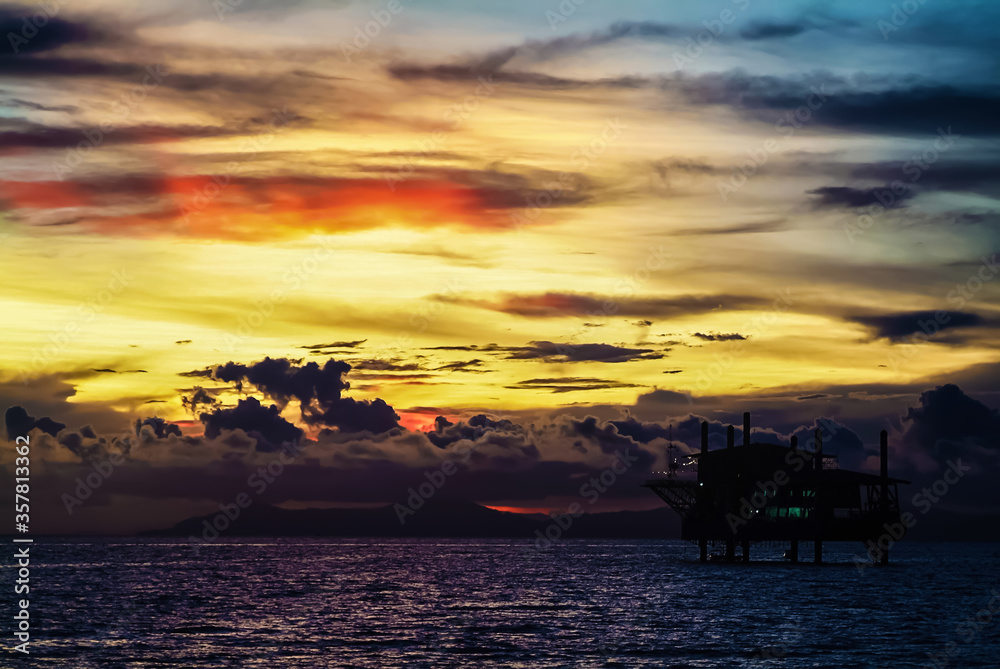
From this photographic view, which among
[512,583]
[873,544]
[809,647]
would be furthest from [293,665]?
[873,544]

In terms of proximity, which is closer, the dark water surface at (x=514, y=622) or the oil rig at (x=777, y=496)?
the dark water surface at (x=514, y=622)

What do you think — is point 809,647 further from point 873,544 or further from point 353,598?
point 873,544

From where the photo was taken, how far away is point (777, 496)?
13688 centimetres

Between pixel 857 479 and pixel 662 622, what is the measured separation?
63.8m

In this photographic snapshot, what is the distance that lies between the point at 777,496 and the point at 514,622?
6942 centimetres

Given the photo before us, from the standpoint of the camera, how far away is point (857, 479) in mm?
131125

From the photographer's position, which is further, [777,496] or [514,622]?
[777,496]

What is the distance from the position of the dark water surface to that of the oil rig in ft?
22.0

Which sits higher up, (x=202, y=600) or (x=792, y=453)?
(x=792, y=453)

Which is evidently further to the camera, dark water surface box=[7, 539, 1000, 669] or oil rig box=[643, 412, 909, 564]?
oil rig box=[643, 412, 909, 564]

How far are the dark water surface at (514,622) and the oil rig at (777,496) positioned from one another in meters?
6.71

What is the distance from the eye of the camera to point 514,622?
7725 cm

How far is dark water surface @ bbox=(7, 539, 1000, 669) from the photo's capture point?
192 feet

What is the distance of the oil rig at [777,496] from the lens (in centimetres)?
13212
